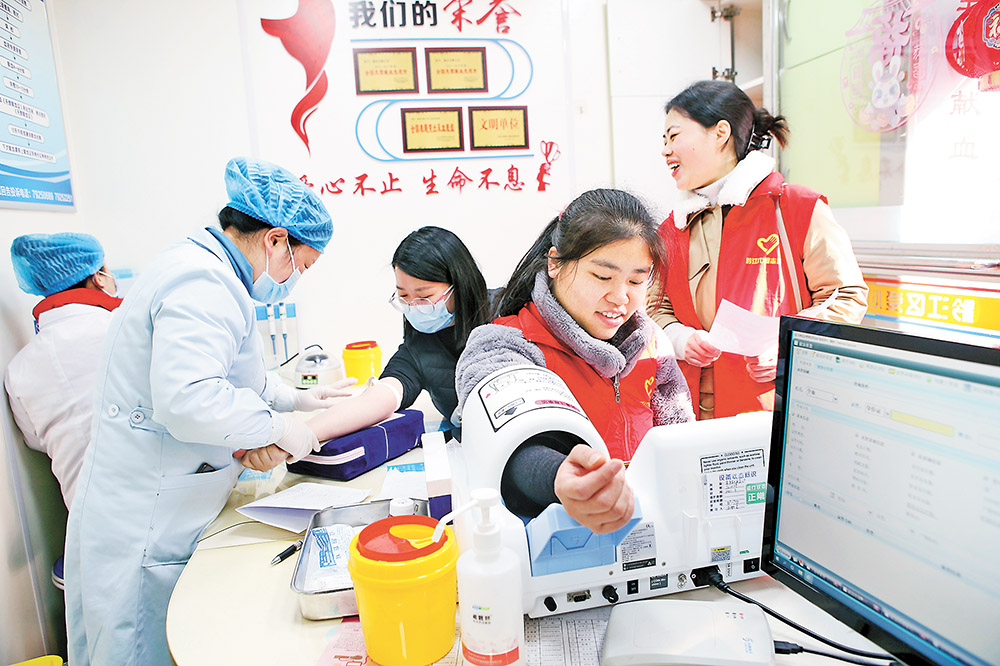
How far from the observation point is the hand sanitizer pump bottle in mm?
685

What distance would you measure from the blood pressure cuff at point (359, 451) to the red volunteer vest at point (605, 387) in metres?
0.59

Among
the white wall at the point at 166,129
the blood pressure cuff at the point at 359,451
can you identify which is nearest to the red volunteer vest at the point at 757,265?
the blood pressure cuff at the point at 359,451

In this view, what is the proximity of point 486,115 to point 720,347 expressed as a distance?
1832 mm

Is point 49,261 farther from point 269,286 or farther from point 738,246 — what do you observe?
point 738,246

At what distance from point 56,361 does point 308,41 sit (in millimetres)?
1851

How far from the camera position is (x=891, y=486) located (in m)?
0.60

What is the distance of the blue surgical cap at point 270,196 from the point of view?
1433mm

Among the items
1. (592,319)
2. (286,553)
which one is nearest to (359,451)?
(286,553)

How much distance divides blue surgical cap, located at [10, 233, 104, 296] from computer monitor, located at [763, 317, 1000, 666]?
6.79ft

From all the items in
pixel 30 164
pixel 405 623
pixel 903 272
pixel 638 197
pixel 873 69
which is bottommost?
pixel 405 623

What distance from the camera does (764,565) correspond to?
76 cm

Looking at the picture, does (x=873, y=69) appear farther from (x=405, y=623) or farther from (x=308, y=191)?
(x=405, y=623)

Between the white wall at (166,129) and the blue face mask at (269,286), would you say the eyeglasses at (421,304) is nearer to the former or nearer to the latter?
the blue face mask at (269,286)

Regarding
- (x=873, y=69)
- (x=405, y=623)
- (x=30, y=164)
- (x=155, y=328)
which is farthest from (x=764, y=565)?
(x=30, y=164)
